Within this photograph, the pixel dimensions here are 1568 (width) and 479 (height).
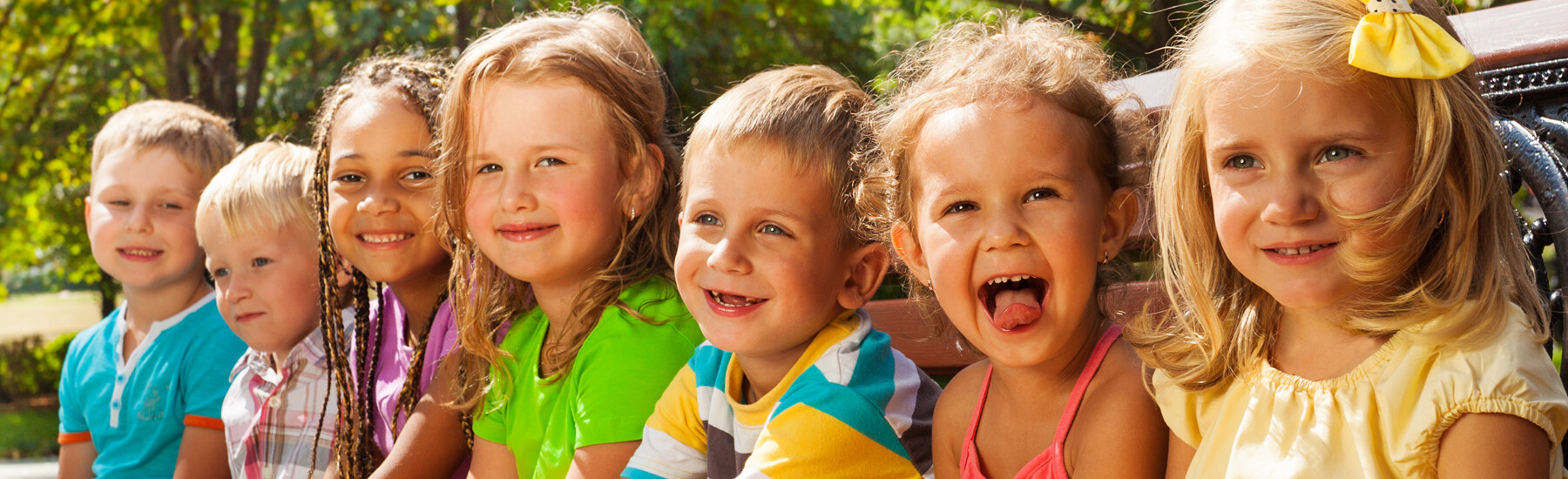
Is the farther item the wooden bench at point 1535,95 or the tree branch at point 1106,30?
the tree branch at point 1106,30

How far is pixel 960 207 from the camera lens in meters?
1.78

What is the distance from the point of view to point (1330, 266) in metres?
1.53

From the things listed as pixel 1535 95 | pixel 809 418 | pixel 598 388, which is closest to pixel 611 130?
pixel 598 388

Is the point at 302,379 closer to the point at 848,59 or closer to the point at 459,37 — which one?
the point at 459,37

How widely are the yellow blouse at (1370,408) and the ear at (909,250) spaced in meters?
0.41

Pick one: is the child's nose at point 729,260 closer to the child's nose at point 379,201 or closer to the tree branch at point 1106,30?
the child's nose at point 379,201

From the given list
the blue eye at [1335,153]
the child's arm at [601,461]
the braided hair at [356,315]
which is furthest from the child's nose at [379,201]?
the blue eye at [1335,153]

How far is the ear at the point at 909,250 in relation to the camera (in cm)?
192

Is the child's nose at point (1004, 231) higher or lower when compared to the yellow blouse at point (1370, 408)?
higher

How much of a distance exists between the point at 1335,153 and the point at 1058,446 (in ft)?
1.84

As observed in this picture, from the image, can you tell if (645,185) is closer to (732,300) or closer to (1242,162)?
(732,300)

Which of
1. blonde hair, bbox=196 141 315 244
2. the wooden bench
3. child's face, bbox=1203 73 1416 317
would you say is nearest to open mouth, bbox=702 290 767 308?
child's face, bbox=1203 73 1416 317

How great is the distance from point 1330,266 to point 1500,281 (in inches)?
7.7

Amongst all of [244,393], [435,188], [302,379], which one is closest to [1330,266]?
[435,188]
